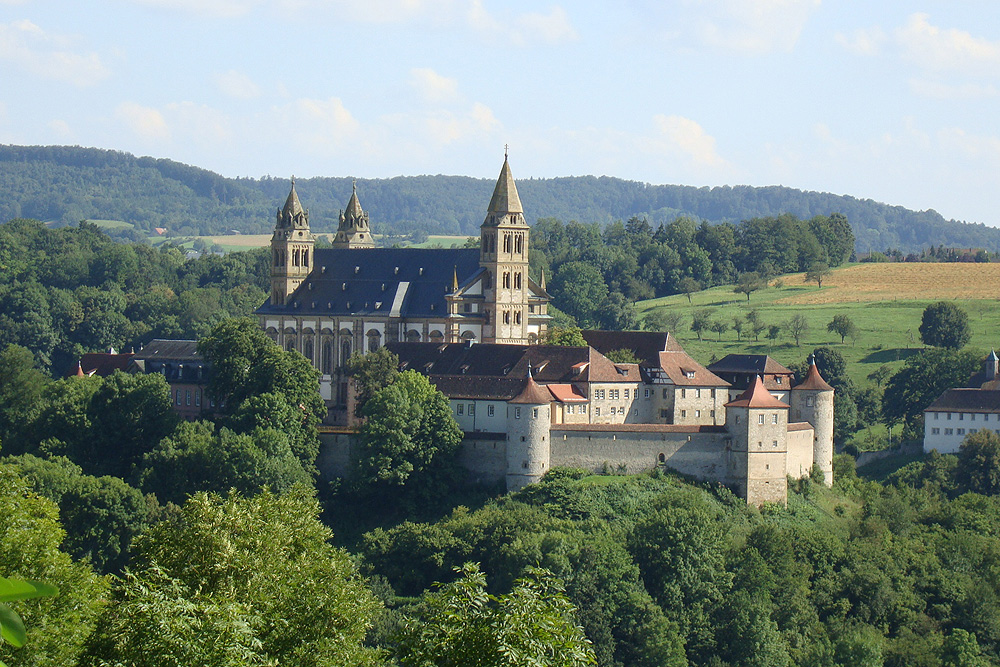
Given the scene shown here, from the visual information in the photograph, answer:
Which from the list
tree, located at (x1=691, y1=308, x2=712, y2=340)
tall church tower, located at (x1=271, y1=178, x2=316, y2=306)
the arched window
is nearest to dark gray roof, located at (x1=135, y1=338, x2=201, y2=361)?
tall church tower, located at (x1=271, y1=178, x2=316, y2=306)

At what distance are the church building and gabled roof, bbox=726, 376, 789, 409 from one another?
17.0 meters

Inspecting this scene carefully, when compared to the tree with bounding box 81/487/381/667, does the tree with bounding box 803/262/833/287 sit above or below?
above

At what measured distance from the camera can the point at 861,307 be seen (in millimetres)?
138875

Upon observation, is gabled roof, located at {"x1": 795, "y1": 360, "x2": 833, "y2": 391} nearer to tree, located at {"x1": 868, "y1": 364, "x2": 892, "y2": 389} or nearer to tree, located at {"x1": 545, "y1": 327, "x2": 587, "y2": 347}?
tree, located at {"x1": 545, "y1": 327, "x2": 587, "y2": 347}

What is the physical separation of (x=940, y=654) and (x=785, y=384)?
21.4 m

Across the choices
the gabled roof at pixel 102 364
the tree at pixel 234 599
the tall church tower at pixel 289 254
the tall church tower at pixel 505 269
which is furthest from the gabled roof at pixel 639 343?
the tree at pixel 234 599

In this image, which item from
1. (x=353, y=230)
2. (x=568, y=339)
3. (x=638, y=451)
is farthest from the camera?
(x=353, y=230)

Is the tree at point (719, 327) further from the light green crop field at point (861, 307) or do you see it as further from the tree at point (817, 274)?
the tree at point (817, 274)

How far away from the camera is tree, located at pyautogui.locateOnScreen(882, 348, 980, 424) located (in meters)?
105

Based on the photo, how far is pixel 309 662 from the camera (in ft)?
108

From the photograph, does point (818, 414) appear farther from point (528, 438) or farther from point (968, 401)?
point (528, 438)

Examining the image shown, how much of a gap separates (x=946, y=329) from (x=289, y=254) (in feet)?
163

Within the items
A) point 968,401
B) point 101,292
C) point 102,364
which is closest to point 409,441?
point 102,364

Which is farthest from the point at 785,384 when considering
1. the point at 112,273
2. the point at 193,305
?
the point at 112,273
